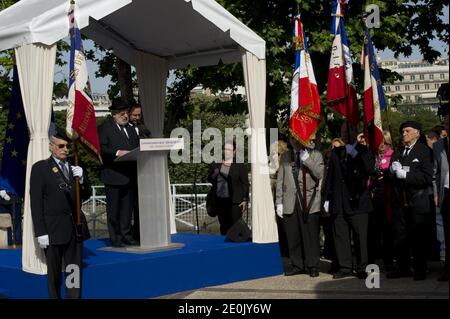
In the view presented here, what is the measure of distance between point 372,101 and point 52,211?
4.36m

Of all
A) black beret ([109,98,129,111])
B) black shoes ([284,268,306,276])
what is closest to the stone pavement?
black shoes ([284,268,306,276])

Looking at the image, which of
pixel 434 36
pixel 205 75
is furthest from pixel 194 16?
pixel 434 36

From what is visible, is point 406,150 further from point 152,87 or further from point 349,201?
point 152,87

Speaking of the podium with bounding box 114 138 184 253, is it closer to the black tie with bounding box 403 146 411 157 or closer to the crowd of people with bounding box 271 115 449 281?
the crowd of people with bounding box 271 115 449 281

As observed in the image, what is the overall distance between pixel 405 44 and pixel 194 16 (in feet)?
29.7

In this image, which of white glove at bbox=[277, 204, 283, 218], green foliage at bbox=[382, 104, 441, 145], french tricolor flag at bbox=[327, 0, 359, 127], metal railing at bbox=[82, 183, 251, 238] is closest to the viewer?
french tricolor flag at bbox=[327, 0, 359, 127]

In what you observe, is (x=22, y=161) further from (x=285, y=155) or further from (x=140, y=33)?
(x=285, y=155)

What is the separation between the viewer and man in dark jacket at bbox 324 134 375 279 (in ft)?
33.8

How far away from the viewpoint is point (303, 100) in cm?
1115

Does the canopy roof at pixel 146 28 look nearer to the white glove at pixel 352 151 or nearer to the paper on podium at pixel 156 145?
the paper on podium at pixel 156 145

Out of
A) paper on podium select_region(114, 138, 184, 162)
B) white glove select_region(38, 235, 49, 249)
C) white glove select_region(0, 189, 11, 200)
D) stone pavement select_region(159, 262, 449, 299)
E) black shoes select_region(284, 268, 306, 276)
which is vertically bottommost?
stone pavement select_region(159, 262, 449, 299)

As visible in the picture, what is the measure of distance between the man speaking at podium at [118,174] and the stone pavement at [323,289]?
1766 millimetres

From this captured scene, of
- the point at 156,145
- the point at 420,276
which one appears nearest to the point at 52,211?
the point at 156,145

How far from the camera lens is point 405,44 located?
1916 cm
